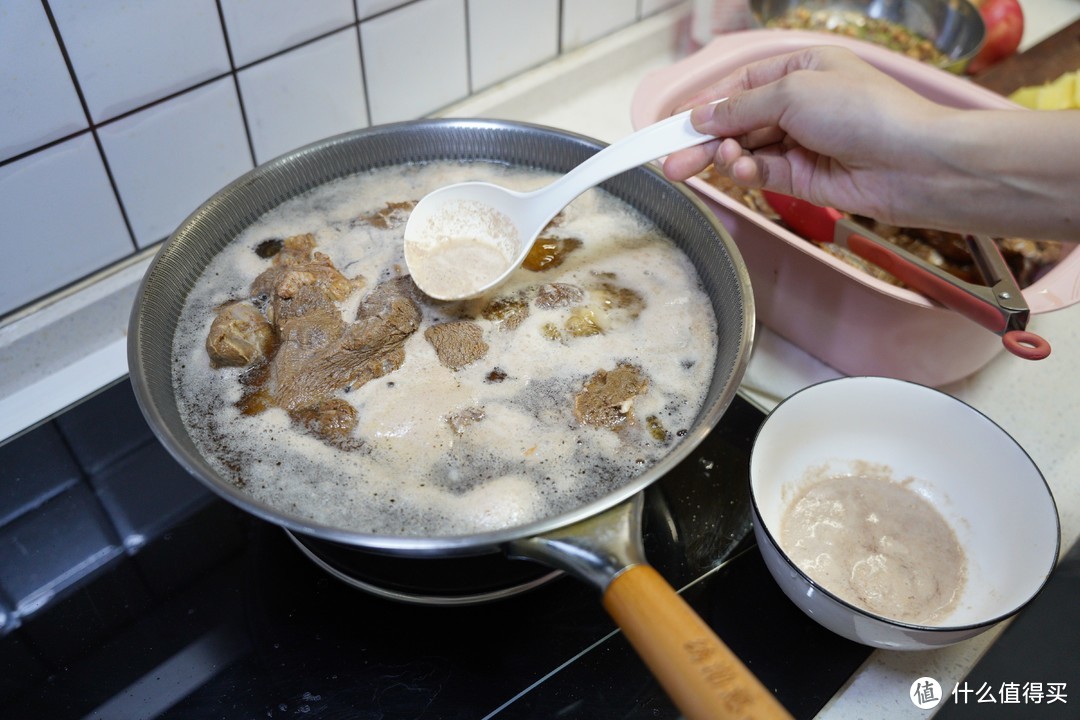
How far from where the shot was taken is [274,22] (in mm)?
1054

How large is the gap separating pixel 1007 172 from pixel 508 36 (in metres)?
0.85

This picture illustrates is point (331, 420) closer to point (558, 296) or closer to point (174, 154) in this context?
point (558, 296)

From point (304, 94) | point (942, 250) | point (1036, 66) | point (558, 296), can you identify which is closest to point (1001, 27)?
point (1036, 66)

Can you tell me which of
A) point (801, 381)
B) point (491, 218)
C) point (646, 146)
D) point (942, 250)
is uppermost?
point (646, 146)

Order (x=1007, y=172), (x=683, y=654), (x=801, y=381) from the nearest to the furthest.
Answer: (x=683, y=654) → (x=1007, y=172) → (x=801, y=381)

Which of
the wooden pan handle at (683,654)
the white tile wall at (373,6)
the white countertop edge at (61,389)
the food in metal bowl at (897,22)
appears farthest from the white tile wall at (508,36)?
the wooden pan handle at (683,654)

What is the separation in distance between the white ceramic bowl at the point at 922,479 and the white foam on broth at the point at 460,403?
0.45 feet

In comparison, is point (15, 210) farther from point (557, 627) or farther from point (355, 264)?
point (557, 627)

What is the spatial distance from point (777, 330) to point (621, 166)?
0.39m

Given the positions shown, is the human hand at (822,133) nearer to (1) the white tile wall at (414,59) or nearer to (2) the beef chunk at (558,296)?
(2) the beef chunk at (558,296)

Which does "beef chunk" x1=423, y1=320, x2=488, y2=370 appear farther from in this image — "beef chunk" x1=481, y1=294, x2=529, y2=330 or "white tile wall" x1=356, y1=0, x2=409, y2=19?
"white tile wall" x1=356, y1=0, x2=409, y2=19

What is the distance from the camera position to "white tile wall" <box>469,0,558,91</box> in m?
1.31

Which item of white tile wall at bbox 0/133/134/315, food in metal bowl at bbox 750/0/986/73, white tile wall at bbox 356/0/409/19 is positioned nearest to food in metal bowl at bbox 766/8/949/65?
food in metal bowl at bbox 750/0/986/73

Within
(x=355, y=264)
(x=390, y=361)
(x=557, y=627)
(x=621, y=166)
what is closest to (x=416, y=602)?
(x=557, y=627)
